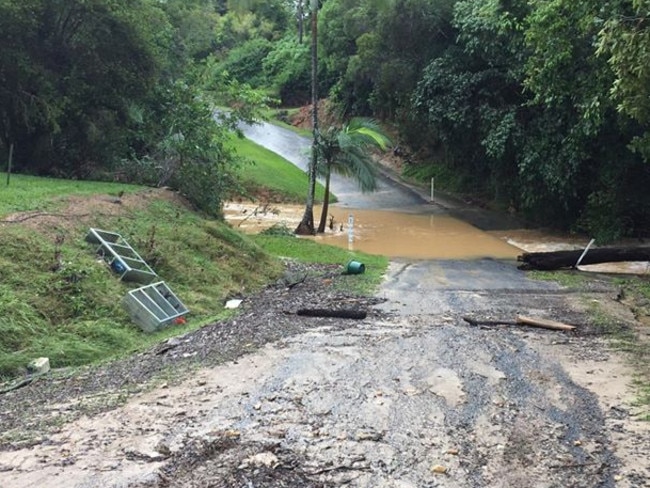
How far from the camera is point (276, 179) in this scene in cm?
3919

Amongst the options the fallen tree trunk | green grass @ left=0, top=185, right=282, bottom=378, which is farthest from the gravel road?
the fallen tree trunk

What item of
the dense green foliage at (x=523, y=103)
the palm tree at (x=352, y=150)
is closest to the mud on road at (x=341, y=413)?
the dense green foliage at (x=523, y=103)

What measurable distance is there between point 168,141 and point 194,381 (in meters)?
14.9

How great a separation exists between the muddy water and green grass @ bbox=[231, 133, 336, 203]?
→ 279 centimetres

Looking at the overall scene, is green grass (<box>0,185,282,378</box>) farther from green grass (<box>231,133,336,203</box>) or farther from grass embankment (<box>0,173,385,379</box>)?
green grass (<box>231,133,336,203</box>)

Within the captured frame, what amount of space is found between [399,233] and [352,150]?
4.09m

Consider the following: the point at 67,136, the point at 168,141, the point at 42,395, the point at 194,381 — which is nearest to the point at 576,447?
the point at 194,381

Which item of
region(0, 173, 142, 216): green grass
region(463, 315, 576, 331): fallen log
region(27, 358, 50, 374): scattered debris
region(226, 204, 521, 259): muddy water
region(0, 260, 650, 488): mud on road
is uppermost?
region(0, 173, 142, 216): green grass

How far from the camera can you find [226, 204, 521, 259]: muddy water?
922 inches

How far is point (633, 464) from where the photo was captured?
529 cm

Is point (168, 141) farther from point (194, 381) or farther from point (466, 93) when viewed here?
point (194, 381)

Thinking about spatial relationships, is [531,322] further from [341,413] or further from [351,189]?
[351,189]

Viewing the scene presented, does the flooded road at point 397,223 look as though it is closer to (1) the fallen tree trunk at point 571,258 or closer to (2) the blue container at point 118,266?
(1) the fallen tree trunk at point 571,258

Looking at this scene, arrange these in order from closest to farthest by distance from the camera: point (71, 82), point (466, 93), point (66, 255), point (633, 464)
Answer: point (633, 464)
point (66, 255)
point (71, 82)
point (466, 93)
